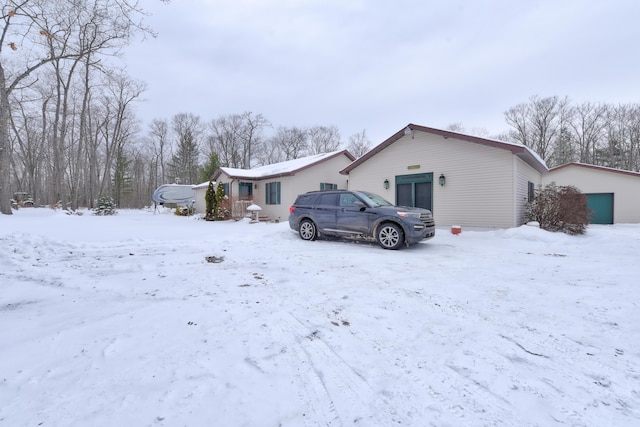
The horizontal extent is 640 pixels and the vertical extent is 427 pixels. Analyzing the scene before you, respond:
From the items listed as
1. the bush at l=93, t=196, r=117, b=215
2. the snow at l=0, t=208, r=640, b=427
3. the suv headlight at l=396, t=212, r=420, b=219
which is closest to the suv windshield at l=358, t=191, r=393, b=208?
the suv headlight at l=396, t=212, r=420, b=219

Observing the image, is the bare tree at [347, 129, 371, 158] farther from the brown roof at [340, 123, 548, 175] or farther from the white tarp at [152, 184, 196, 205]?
the brown roof at [340, 123, 548, 175]

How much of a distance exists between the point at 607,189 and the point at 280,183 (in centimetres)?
1886

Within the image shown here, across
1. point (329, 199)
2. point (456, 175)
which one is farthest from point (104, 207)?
point (456, 175)

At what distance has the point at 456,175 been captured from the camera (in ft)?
37.2

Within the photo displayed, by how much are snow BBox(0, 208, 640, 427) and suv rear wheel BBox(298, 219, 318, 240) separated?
3.59m

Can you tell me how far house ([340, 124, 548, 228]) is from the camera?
10305 mm

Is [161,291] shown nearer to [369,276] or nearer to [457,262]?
[369,276]

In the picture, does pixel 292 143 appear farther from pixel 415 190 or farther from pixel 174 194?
pixel 415 190

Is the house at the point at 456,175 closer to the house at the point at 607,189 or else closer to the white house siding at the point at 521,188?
the white house siding at the point at 521,188

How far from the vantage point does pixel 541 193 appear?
33.4 feet

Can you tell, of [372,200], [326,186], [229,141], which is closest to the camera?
[372,200]

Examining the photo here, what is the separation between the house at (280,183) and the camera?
16.7 metres

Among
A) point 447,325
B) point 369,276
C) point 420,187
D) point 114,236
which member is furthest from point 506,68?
point 114,236

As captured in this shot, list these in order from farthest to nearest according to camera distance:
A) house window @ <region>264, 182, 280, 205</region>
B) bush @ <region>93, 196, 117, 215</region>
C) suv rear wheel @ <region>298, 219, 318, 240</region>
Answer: bush @ <region>93, 196, 117, 215</region>
house window @ <region>264, 182, 280, 205</region>
suv rear wheel @ <region>298, 219, 318, 240</region>
